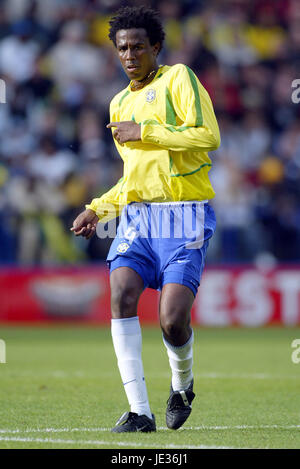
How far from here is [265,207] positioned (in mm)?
13961

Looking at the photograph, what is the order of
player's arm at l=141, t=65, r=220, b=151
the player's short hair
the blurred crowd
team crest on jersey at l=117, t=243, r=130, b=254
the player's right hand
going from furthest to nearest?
the blurred crowd < the player's right hand < the player's short hair < team crest on jersey at l=117, t=243, r=130, b=254 < player's arm at l=141, t=65, r=220, b=151

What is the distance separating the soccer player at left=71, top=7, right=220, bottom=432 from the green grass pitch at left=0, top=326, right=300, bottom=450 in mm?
416

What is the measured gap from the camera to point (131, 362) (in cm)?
528

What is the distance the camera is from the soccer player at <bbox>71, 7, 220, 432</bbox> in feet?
17.1

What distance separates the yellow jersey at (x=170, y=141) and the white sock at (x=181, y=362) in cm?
90

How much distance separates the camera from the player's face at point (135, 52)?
17.9 ft

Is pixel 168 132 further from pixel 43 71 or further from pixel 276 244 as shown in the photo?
pixel 43 71

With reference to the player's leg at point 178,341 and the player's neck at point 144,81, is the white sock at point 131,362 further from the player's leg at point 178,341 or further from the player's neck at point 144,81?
the player's neck at point 144,81

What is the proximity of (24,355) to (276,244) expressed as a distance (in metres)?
5.12

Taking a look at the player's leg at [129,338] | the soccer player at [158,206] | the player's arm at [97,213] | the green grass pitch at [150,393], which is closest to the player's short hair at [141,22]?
the soccer player at [158,206]

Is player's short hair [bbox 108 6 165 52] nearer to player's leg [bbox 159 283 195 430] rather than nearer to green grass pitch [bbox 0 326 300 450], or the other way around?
player's leg [bbox 159 283 195 430]

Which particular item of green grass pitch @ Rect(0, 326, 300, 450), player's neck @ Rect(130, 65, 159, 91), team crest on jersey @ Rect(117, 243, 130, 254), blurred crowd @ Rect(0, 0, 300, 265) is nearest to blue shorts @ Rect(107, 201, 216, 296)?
team crest on jersey @ Rect(117, 243, 130, 254)

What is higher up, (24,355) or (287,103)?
(287,103)
